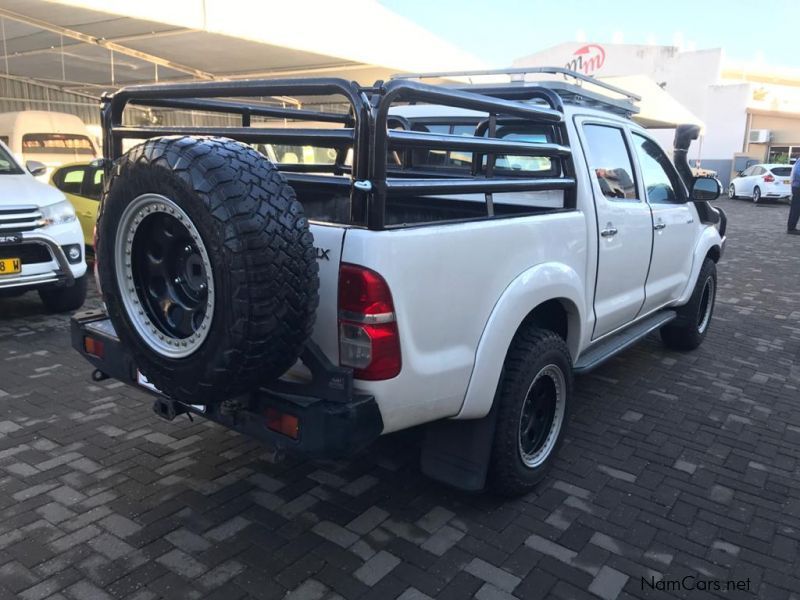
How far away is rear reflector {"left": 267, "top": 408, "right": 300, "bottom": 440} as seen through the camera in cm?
236

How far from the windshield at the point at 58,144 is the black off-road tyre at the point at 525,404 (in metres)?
10.7

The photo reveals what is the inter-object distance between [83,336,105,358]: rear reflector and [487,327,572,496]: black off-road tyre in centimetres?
186

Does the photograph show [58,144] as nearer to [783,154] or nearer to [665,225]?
[665,225]

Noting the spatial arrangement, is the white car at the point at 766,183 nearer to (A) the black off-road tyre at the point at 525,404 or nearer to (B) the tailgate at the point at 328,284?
(A) the black off-road tyre at the point at 525,404

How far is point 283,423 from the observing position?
2.40 meters

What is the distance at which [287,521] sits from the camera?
296 centimetres

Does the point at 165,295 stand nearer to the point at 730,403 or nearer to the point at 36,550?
the point at 36,550

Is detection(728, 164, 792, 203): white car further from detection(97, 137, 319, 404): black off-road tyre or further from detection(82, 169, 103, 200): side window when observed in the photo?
detection(97, 137, 319, 404): black off-road tyre

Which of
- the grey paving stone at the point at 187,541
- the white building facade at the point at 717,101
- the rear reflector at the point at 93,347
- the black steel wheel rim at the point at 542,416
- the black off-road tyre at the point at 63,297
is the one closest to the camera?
the grey paving stone at the point at 187,541

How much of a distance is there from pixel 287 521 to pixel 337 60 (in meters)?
12.5

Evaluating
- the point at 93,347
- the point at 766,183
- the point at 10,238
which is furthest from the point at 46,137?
the point at 766,183

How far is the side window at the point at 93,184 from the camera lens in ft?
27.3

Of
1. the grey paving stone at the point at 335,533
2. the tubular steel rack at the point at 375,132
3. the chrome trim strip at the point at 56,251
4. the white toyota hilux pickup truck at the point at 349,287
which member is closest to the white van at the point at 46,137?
the chrome trim strip at the point at 56,251

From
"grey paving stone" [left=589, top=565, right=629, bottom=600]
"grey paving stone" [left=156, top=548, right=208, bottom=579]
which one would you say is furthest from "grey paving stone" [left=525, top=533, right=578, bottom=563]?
"grey paving stone" [left=156, top=548, right=208, bottom=579]
